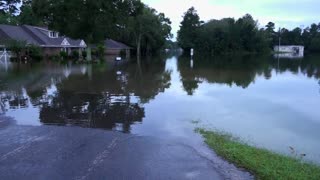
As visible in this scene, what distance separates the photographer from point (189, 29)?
11894 cm

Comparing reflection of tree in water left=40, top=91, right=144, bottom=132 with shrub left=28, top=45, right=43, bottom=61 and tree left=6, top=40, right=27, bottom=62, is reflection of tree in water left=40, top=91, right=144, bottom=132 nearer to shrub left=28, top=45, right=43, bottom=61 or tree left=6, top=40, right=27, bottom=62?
tree left=6, top=40, right=27, bottom=62

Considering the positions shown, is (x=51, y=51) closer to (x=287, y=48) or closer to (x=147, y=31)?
(x=147, y=31)

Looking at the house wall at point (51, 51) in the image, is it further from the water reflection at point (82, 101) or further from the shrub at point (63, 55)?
the water reflection at point (82, 101)

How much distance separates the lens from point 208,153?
9.05 meters

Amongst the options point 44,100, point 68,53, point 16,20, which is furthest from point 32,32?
A: point 44,100

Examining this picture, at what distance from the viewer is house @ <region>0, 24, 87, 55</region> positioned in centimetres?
5664

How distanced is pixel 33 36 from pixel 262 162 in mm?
59037

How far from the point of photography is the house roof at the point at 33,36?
5706 cm

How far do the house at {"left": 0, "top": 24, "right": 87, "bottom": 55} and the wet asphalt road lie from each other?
47730mm

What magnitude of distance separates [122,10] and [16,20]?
172 ft

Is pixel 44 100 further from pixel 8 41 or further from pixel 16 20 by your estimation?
pixel 16 20

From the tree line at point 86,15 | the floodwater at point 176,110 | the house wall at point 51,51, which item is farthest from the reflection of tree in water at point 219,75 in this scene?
the house wall at point 51,51

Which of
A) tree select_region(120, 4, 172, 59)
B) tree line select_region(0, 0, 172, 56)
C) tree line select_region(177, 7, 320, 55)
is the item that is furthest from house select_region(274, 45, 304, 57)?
tree line select_region(0, 0, 172, 56)

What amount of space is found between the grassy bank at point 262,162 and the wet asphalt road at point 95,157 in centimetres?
45
